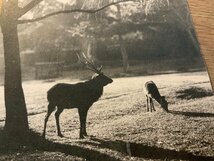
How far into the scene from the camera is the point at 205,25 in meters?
3.28

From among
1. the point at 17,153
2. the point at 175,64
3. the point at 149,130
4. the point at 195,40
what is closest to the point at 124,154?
the point at 149,130

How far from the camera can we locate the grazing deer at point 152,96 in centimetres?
287

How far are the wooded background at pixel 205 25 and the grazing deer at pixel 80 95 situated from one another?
3.05 ft

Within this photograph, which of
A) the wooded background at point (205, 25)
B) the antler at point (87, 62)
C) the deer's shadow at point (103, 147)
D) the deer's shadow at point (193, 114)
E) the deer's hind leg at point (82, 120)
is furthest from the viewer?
the wooded background at point (205, 25)

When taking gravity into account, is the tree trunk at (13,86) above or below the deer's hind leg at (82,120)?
above

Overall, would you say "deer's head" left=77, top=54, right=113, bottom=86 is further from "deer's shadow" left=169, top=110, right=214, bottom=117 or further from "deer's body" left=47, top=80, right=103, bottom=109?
"deer's shadow" left=169, top=110, right=214, bottom=117

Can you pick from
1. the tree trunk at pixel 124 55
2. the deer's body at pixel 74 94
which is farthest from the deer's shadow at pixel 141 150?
the tree trunk at pixel 124 55

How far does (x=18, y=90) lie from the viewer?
8.55 feet

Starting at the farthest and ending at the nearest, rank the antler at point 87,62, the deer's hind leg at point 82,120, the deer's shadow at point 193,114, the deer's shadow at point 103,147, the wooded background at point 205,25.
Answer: the wooded background at point 205,25 → the deer's shadow at point 193,114 → the antler at point 87,62 → the deer's hind leg at point 82,120 → the deer's shadow at point 103,147

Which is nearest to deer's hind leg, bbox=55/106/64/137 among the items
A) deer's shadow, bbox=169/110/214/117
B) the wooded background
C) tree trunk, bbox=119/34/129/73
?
tree trunk, bbox=119/34/129/73

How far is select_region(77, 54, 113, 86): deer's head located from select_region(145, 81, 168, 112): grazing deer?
12.2 inches

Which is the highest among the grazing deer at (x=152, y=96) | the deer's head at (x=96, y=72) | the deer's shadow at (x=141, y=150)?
the deer's head at (x=96, y=72)

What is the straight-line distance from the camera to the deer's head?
2791mm

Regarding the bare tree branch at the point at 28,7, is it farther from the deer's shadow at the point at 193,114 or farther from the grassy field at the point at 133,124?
the deer's shadow at the point at 193,114
